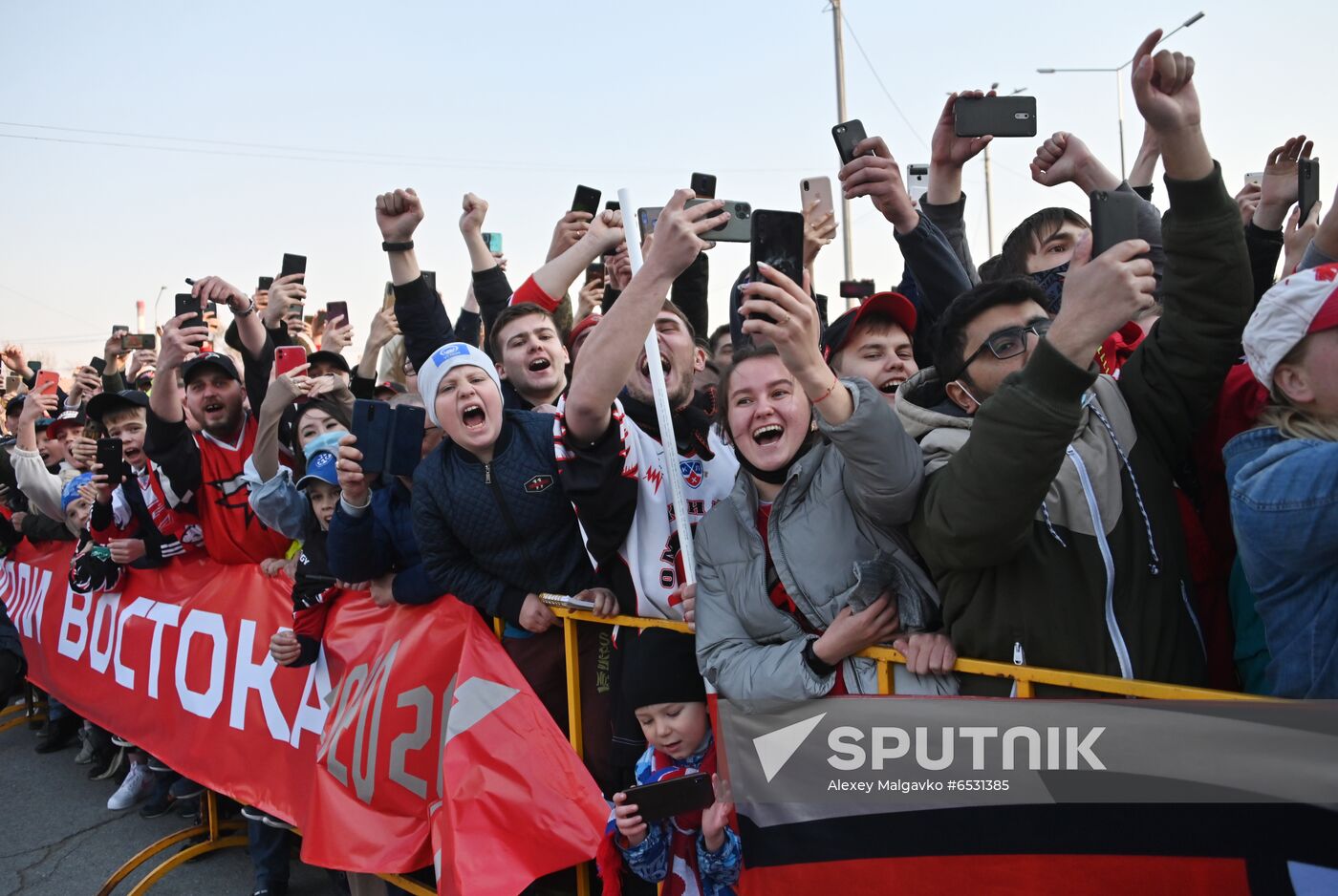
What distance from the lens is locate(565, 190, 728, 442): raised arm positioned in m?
2.59

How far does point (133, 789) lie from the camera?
19.7 feet

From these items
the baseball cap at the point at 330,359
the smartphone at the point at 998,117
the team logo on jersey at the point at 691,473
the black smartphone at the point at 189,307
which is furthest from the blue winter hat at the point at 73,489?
the smartphone at the point at 998,117

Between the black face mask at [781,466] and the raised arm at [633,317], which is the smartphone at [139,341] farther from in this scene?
the black face mask at [781,466]

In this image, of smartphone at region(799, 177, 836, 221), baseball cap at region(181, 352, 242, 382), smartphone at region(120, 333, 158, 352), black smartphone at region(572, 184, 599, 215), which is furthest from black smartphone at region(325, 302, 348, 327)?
smartphone at region(799, 177, 836, 221)

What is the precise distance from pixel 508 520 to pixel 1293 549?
2.30m

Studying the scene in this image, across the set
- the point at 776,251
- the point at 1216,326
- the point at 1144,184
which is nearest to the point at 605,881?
the point at 776,251

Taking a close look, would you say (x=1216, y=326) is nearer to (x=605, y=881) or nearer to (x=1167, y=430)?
(x=1167, y=430)

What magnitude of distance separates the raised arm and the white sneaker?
16.0 ft

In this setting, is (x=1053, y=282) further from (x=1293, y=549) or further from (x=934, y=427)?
(x=1293, y=549)

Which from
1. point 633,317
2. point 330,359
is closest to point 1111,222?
point 633,317

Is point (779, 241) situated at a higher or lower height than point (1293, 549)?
higher

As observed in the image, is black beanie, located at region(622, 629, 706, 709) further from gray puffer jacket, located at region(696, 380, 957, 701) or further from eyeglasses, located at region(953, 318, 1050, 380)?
eyeglasses, located at region(953, 318, 1050, 380)

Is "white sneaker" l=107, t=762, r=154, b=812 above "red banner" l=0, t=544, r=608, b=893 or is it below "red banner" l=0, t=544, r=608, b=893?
below

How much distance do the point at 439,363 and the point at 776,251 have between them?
1.65m
